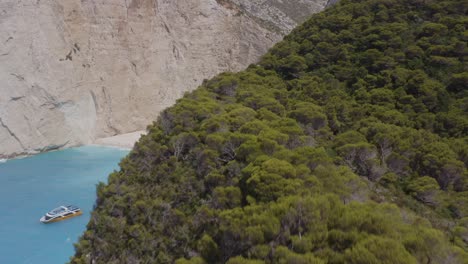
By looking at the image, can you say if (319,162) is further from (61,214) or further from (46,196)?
(46,196)

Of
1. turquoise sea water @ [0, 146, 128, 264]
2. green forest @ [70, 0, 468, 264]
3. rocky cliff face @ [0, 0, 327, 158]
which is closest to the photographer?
green forest @ [70, 0, 468, 264]

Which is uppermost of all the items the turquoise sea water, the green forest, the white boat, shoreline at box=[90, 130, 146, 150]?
the green forest

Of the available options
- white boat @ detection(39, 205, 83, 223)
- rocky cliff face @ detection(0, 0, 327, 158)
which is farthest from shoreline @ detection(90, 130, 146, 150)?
white boat @ detection(39, 205, 83, 223)

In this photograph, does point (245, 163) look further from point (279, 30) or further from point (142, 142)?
point (279, 30)

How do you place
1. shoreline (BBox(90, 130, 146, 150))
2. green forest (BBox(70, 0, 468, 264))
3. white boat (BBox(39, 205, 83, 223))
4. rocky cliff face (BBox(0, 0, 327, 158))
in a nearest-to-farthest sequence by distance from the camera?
1. green forest (BBox(70, 0, 468, 264))
2. white boat (BBox(39, 205, 83, 223))
3. rocky cliff face (BBox(0, 0, 327, 158))
4. shoreline (BBox(90, 130, 146, 150))

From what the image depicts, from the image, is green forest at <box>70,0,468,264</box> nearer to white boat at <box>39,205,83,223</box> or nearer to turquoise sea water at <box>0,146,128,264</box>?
turquoise sea water at <box>0,146,128,264</box>

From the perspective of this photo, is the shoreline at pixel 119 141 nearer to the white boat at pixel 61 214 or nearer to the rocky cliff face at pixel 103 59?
the rocky cliff face at pixel 103 59

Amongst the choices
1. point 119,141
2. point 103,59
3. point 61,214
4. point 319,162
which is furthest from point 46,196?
point 319,162
